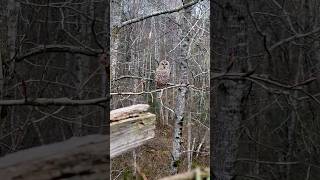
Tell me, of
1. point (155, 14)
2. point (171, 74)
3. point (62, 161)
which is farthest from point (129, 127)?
point (171, 74)

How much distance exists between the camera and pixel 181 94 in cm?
212

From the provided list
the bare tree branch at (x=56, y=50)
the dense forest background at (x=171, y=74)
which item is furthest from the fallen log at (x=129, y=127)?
the bare tree branch at (x=56, y=50)

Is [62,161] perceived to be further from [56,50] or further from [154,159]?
[154,159]

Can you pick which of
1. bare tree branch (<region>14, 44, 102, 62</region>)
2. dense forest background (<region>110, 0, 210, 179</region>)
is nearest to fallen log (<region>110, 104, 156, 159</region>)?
dense forest background (<region>110, 0, 210, 179</region>)

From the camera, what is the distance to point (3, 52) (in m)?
0.92

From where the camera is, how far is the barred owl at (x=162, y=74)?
2.05m

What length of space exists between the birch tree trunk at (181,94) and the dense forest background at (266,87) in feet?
3.54

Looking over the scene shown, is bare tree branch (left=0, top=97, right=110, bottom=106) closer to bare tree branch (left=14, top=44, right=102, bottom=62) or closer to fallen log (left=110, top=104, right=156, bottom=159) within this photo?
bare tree branch (left=14, top=44, right=102, bottom=62)

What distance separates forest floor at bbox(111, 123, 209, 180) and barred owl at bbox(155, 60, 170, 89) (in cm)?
22

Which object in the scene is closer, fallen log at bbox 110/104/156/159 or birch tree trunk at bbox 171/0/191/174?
fallen log at bbox 110/104/156/159

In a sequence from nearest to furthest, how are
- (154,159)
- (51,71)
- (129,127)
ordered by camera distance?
(51,71) < (129,127) < (154,159)

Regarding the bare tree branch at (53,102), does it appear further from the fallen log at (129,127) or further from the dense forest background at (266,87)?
the fallen log at (129,127)

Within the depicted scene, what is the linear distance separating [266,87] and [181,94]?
115cm

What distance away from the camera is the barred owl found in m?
2.05
